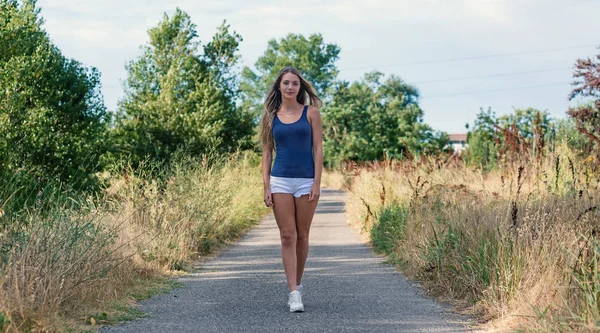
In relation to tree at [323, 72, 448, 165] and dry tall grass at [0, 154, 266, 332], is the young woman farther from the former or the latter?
tree at [323, 72, 448, 165]

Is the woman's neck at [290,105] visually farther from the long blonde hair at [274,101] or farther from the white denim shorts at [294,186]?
the white denim shorts at [294,186]

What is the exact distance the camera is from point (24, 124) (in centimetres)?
1361

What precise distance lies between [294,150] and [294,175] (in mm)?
234

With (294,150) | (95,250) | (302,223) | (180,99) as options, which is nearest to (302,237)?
(302,223)

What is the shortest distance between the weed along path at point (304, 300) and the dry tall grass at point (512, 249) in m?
0.34

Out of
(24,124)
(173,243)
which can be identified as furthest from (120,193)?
(24,124)

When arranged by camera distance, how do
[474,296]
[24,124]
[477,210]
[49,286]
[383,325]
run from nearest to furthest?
[49,286], [383,325], [474,296], [477,210], [24,124]

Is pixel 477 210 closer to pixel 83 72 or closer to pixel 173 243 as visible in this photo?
pixel 173 243

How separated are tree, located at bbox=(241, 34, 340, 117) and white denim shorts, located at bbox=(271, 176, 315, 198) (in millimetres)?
58512

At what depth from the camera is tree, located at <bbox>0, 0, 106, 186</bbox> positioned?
44.7 feet

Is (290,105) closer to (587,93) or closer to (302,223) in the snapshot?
(302,223)

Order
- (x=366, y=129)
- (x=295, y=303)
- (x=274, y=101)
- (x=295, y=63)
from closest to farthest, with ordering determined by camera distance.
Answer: (x=295, y=303)
(x=274, y=101)
(x=366, y=129)
(x=295, y=63)

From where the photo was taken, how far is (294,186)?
21.0ft

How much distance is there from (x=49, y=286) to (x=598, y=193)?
243 inches
